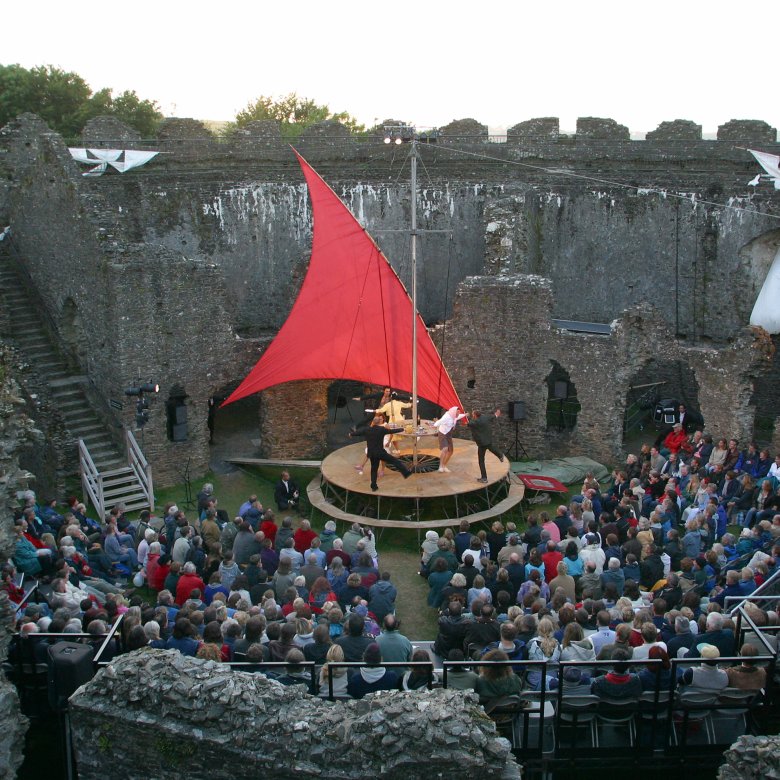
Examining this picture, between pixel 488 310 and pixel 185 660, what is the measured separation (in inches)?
514

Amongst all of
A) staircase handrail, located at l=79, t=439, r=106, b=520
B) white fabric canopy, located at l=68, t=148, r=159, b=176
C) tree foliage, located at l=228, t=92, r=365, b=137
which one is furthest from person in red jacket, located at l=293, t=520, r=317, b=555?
tree foliage, located at l=228, t=92, r=365, b=137

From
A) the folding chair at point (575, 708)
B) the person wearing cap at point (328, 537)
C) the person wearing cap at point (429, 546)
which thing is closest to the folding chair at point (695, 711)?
the folding chair at point (575, 708)

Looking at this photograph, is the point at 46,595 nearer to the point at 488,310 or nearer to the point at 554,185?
the point at 488,310

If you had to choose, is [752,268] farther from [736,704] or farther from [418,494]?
[736,704]

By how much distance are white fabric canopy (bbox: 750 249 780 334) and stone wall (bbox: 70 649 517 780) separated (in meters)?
16.2

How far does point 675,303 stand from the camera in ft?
84.3

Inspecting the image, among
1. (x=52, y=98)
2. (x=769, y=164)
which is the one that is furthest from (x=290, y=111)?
(x=769, y=164)

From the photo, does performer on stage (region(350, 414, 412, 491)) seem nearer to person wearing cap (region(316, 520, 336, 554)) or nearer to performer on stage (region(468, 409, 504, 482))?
performer on stage (region(468, 409, 504, 482))

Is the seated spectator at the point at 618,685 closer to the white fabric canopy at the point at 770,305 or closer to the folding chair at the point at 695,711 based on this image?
the folding chair at the point at 695,711

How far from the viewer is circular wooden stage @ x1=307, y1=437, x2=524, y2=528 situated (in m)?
17.8

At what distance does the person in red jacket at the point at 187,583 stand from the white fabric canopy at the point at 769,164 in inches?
669

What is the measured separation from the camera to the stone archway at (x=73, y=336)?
2111 cm

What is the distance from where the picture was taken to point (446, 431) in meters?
18.3

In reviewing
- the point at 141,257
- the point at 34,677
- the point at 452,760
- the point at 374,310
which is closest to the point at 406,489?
the point at 374,310
